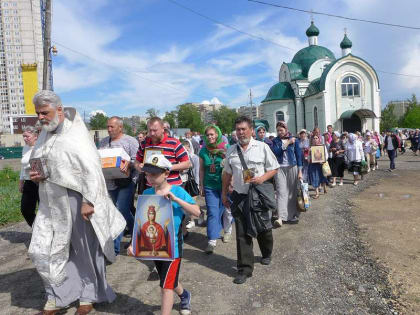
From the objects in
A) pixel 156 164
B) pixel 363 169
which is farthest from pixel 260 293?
pixel 363 169

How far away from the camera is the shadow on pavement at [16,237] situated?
630 centimetres

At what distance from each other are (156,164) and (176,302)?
1721 mm

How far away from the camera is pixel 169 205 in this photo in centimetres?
298

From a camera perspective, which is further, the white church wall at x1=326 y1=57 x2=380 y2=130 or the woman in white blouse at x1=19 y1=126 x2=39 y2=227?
the white church wall at x1=326 y1=57 x2=380 y2=130

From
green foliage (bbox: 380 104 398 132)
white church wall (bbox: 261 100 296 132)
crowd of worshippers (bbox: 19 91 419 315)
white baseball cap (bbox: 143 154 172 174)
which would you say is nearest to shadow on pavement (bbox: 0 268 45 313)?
crowd of worshippers (bbox: 19 91 419 315)

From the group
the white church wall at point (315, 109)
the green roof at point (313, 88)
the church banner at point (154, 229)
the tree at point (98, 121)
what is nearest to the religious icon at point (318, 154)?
the church banner at point (154, 229)

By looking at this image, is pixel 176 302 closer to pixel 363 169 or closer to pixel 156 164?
pixel 156 164

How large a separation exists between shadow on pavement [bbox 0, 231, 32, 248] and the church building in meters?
32.1

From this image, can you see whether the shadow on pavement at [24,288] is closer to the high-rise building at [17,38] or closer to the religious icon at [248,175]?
the religious icon at [248,175]

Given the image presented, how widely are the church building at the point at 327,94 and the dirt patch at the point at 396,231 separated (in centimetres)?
2545

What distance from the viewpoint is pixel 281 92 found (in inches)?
1580

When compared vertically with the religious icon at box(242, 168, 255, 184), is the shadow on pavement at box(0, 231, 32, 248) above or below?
below

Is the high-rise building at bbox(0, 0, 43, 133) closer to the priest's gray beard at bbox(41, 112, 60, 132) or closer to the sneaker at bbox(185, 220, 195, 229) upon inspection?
the sneaker at bbox(185, 220, 195, 229)

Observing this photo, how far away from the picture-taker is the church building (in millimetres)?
34625
